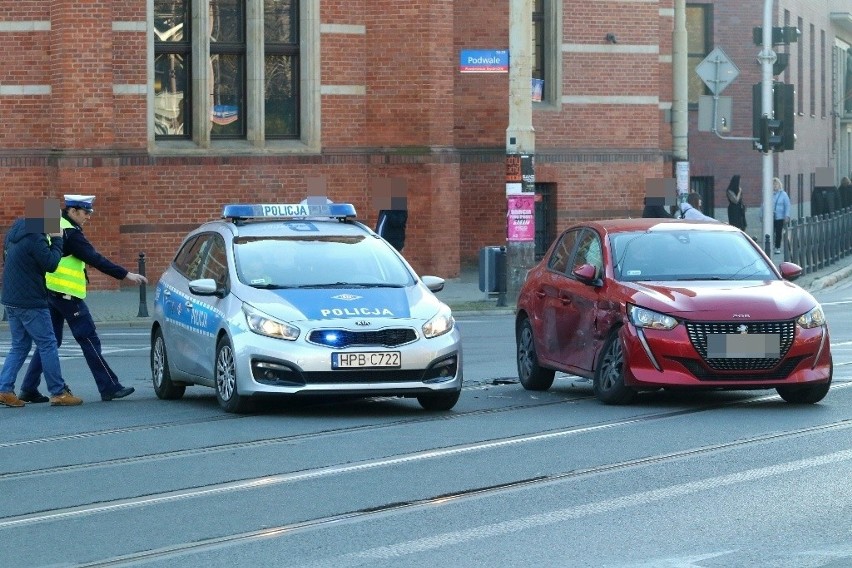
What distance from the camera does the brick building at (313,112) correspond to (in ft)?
92.7

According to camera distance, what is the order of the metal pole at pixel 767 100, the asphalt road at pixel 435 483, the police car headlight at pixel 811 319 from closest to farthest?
the asphalt road at pixel 435 483, the police car headlight at pixel 811 319, the metal pole at pixel 767 100

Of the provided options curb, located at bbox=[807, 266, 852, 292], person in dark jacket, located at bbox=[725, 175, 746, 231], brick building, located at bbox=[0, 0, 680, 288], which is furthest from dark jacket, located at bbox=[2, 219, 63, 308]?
person in dark jacket, located at bbox=[725, 175, 746, 231]

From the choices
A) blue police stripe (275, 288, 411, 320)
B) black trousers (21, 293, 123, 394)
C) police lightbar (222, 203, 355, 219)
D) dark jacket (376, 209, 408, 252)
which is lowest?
black trousers (21, 293, 123, 394)

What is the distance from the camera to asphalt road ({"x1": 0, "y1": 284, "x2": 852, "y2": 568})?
804cm

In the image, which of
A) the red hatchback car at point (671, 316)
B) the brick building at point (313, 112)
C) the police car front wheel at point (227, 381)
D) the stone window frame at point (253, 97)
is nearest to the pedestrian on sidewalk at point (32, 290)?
the police car front wheel at point (227, 381)

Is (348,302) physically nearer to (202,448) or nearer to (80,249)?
(202,448)

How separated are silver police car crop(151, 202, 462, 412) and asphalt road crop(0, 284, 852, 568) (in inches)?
10.9

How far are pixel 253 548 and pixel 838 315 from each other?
1768cm

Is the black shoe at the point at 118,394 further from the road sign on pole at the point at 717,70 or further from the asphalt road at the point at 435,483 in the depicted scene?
the road sign on pole at the point at 717,70

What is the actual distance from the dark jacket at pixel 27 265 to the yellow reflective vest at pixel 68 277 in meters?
0.34

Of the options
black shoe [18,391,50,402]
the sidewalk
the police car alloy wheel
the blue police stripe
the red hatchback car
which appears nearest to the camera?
the blue police stripe

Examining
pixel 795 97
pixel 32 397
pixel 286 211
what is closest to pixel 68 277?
pixel 32 397

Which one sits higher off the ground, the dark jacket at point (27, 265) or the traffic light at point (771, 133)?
the traffic light at point (771, 133)

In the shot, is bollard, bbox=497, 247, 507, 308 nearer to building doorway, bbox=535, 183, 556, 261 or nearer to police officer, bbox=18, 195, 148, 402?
building doorway, bbox=535, 183, 556, 261
